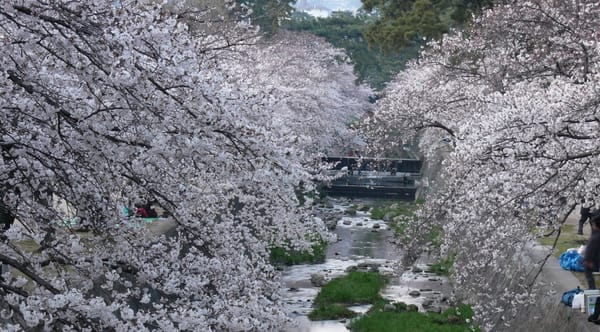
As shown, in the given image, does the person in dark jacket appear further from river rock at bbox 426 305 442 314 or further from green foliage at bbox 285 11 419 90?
green foliage at bbox 285 11 419 90

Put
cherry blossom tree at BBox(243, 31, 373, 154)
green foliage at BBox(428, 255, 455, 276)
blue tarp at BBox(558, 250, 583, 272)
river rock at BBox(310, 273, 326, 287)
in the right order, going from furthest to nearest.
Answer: cherry blossom tree at BBox(243, 31, 373, 154)
green foliage at BBox(428, 255, 455, 276)
river rock at BBox(310, 273, 326, 287)
blue tarp at BBox(558, 250, 583, 272)

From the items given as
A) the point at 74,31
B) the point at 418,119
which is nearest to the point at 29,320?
the point at 74,31

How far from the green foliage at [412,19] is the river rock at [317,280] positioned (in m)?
7.62

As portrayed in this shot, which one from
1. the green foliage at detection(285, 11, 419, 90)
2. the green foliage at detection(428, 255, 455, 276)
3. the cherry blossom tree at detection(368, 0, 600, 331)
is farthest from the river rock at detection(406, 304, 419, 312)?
the green foliage at detection(285, 11, 419, 90)

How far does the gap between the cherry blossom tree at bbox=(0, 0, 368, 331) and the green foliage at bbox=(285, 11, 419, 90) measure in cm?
3848

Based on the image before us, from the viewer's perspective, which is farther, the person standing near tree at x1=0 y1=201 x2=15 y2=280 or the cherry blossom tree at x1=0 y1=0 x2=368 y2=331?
the person standing near tree at x1=0 y1=201 x2=15 y2=280

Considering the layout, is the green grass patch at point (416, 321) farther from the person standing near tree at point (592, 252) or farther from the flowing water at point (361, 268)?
the person standing near tree at point (592, 252)

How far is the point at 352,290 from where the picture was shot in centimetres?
1720

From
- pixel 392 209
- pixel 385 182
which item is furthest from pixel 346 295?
pixel 385 182

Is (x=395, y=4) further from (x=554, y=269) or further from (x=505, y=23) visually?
(x=554, y=269)

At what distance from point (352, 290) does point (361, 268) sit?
2.81 meters

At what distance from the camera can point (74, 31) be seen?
→ 4121mm

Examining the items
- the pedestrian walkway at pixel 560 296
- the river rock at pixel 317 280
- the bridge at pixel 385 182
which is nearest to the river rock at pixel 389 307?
the river rock at pixel 317 280

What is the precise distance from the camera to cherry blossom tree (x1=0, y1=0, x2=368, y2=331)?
4047 millimetres
